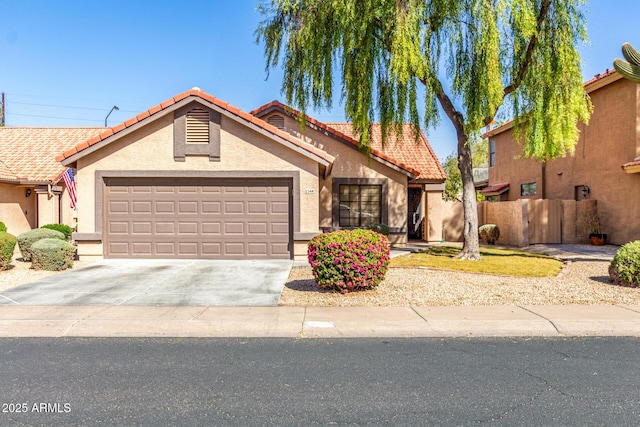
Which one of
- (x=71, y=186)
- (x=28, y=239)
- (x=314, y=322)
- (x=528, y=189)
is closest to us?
(x=314, y=322)

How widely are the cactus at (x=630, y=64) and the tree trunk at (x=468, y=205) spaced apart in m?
4.48

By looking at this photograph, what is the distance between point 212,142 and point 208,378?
9.72 m

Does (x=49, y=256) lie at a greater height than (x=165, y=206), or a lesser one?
lesser

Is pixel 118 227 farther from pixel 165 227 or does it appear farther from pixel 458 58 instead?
pixel 458 58

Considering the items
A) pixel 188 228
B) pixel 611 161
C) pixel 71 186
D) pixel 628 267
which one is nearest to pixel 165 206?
pixel 188 228

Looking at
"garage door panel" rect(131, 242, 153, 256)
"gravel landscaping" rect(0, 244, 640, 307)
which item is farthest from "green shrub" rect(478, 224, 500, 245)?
"garage door panel" rect(131, 242, 153, 256)

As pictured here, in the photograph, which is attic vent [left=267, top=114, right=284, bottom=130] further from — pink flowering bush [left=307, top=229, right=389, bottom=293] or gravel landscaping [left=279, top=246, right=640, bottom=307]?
pink flowering bush [left=307, top=229, right=389, bottom=293]

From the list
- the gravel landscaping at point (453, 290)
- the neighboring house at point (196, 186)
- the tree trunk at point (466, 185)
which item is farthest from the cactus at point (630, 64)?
the neighboring house at point (196, 186)

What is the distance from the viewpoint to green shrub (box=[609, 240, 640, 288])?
29.3ft

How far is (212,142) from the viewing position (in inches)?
517

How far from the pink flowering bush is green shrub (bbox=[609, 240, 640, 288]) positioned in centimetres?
532

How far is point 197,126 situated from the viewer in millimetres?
13172

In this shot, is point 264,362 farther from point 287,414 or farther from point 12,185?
point 12,185

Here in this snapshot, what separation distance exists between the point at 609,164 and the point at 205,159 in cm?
1642
